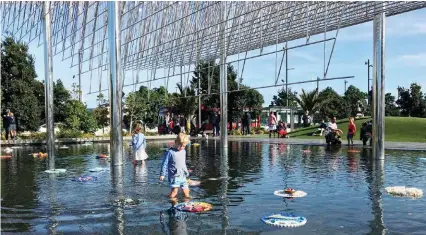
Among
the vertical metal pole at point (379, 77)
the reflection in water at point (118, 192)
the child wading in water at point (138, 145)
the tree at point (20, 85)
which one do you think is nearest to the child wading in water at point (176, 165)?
the reflection in water at point (118, 192)

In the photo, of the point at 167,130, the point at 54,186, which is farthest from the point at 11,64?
the point at 54,186

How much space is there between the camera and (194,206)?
689 centimetres

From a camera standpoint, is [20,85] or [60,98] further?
[60,98]

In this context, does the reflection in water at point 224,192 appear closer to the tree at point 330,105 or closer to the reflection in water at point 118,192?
the reflection in water at point 118,192

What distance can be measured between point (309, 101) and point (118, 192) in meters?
42.0

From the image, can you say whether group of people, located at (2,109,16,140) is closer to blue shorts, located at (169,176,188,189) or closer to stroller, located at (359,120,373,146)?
stroller, located at (359,120,373,146)

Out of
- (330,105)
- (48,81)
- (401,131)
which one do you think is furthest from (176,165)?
(330,105)

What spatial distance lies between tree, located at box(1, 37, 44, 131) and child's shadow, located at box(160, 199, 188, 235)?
24.7 m

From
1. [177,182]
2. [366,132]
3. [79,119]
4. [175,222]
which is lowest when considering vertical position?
[175,222]

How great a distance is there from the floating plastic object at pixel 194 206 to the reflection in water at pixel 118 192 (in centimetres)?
88

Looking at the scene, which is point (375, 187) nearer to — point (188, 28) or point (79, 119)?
point (188, 28)

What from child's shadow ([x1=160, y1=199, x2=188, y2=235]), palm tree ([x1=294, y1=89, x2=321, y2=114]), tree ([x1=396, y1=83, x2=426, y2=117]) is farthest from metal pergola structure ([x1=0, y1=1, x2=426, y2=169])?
tree ([x1=396, y1=83, x2=426, y2=117])

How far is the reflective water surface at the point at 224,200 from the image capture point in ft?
19.3

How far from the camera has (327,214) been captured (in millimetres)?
6586
